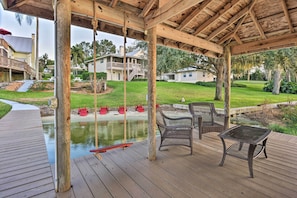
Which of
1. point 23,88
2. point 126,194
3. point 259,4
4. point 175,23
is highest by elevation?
point 259,4

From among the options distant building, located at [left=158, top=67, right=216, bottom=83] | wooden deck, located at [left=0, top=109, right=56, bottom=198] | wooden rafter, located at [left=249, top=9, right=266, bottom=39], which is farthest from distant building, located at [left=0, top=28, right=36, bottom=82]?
distant building, located at [left=158, top=67, right=216, bottom=83]

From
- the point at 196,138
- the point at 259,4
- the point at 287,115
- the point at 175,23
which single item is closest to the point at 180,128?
the point at 196,138

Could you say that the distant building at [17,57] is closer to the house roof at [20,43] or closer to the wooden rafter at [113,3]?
the house roof at [20,43]

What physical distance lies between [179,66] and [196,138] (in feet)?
26.9

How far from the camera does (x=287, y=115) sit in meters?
7.44

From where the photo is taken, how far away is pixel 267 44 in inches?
176

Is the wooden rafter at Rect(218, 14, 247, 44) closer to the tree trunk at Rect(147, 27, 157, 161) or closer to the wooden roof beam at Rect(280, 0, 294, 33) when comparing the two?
the wooden roof beam at Rect(280, 0, 294, 33)

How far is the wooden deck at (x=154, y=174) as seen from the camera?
212 centimetres

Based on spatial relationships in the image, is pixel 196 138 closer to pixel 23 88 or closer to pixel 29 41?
pixel 23 88

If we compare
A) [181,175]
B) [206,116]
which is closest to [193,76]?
[206,116]

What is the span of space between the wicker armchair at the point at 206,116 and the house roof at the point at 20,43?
83.7ft

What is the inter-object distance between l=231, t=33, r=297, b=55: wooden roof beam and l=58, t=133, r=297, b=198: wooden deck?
107 inches

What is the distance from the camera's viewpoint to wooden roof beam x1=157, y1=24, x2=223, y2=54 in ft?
11.1

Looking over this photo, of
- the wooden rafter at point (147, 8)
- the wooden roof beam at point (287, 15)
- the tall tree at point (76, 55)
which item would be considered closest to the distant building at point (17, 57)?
the tall tree at point (76, 55)
